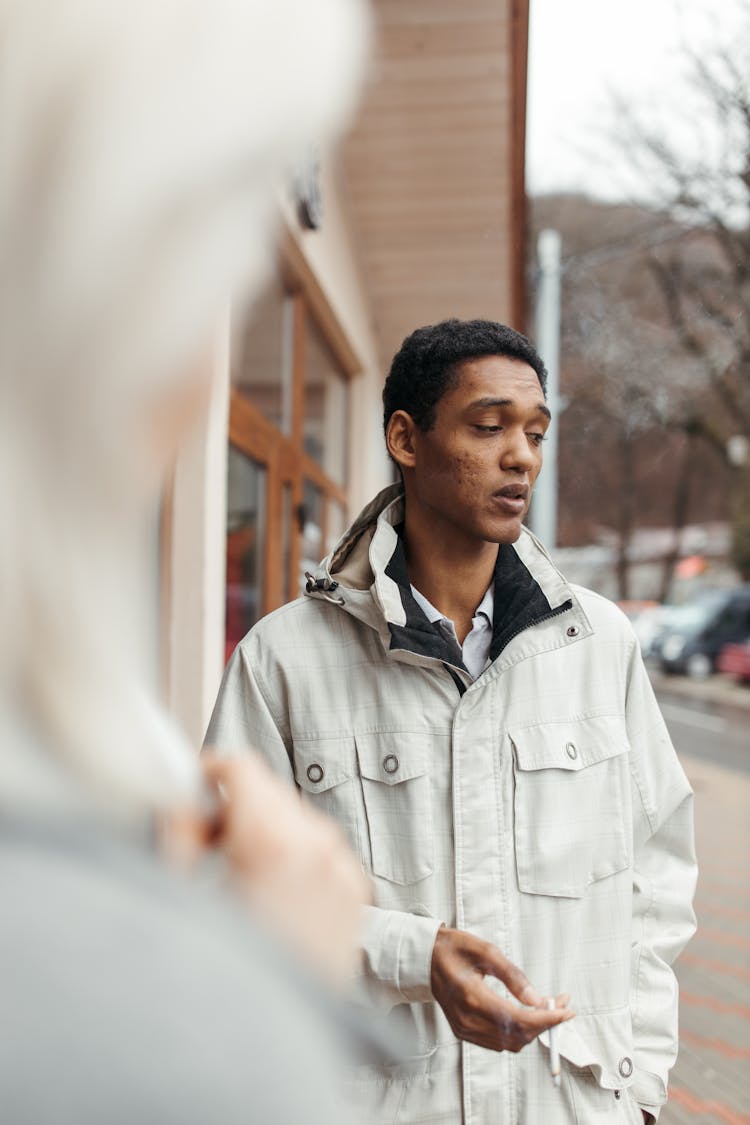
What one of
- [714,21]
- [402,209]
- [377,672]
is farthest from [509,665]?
[402,209]

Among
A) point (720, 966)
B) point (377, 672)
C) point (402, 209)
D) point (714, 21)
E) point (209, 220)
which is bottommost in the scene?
point (720, 966)

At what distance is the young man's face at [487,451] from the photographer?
200 centimetres

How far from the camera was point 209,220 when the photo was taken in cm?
58

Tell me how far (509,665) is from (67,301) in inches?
Result: 54.0

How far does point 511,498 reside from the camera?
79.0 inches

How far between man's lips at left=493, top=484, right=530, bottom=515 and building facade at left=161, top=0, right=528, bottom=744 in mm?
1286

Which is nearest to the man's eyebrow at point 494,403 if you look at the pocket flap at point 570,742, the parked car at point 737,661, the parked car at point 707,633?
the pocket flap at point 570,742

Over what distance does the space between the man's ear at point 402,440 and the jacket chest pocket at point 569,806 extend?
0.60 metres

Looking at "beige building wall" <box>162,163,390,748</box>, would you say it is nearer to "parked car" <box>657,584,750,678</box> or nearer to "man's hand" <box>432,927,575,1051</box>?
"man's hand" <box>432,927,575,1051</box>

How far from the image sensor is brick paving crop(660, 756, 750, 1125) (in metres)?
4.05

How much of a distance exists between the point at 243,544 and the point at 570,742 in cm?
276

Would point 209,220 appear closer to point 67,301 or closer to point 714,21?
point 67,301

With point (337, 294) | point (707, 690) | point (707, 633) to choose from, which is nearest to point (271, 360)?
point (337, 294)

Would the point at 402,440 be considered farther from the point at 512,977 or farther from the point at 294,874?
the point at 294,874
